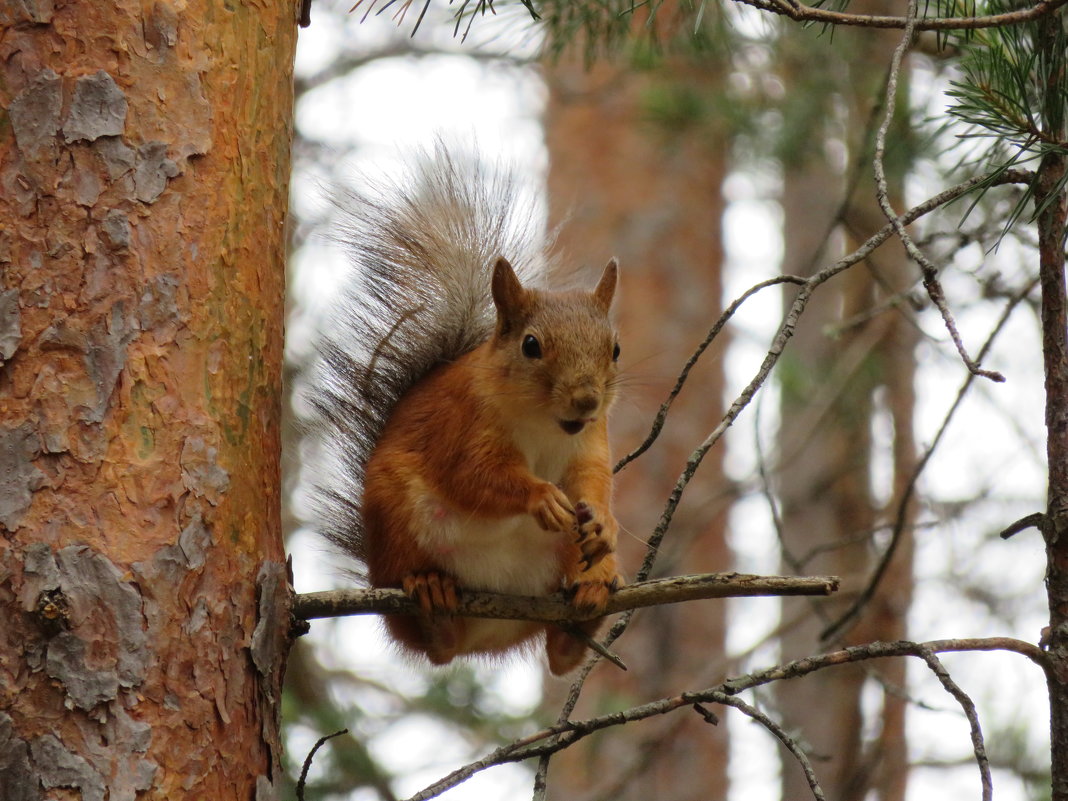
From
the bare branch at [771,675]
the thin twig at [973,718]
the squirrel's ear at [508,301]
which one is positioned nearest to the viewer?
the thin twig at [973,718]

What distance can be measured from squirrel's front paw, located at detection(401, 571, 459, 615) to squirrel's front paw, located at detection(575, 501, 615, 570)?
213mm

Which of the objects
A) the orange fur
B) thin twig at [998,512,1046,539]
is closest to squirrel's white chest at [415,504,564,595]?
the orange fur

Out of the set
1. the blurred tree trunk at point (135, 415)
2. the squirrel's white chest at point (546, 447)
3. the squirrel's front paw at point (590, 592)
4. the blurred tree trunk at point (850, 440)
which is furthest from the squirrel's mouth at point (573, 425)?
the blurred tree trunk at point (850, 440)

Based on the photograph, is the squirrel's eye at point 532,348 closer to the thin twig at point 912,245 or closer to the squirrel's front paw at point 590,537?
the squirrel's front paw at point 590,537

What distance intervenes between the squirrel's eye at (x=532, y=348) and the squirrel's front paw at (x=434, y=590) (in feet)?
1.27

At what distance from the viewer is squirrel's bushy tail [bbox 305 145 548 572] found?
7.29 ft

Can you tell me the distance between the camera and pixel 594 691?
4.79 meters

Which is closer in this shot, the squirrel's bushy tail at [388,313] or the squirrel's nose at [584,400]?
the squirrel's nose at [584,400]

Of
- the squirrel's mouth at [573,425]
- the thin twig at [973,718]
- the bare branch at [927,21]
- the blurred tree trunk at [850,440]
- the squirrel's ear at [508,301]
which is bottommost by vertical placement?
the thin twig at [973,718]

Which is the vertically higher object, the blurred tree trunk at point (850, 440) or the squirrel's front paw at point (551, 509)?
the blurred tree trunk at point (850, 440)

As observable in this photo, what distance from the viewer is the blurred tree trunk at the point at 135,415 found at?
4.25 ft

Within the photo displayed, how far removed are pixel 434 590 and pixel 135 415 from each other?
66 centimetres

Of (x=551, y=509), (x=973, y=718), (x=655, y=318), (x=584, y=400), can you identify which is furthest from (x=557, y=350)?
(x=655, y=318)

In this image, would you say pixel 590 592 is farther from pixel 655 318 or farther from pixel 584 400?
pixel 655 318
